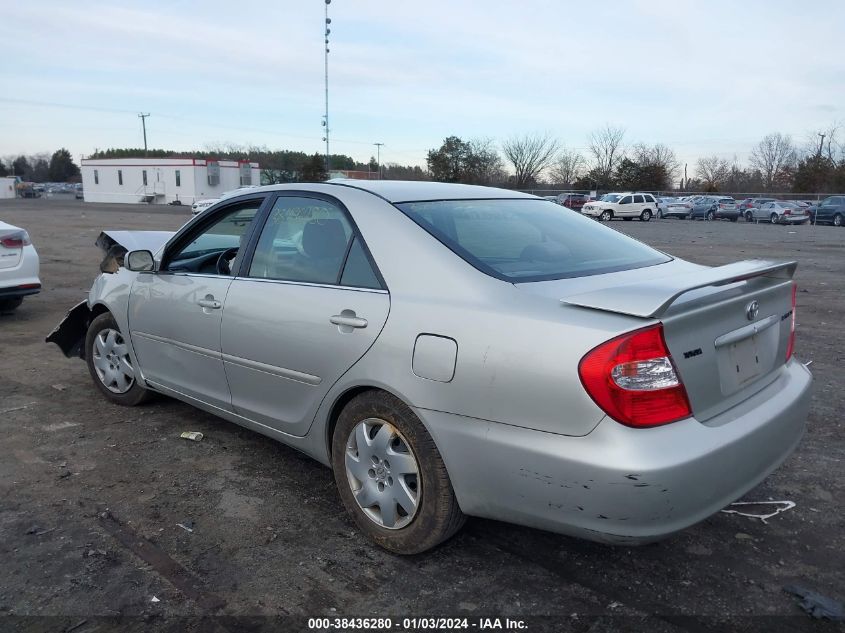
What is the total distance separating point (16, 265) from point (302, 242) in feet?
19.1

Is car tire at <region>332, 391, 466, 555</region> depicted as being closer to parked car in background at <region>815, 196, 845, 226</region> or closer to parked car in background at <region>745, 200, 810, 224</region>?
parked car in background at <region>815, 196, 845, 226</region>

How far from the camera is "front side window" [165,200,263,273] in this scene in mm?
3902

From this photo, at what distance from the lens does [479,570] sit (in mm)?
2871

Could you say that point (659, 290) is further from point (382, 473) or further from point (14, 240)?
point (14, 240)

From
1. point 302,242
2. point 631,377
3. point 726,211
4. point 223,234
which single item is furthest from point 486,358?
point 726,211

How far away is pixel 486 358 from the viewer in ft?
8.17

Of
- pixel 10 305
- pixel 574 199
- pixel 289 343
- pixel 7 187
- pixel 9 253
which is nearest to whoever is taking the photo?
pixel 289 343

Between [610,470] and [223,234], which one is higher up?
[223,234]

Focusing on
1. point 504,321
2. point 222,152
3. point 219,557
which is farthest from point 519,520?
point 222,152

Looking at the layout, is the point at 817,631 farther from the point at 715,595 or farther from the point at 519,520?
the point at 519,520

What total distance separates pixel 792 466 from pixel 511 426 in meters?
2.39

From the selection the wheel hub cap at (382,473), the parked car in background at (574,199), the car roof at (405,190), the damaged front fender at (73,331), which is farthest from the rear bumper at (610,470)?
the parked car in background at (574,199)

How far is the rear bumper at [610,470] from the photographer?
2.25m

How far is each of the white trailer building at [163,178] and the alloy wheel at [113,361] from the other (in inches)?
2340
